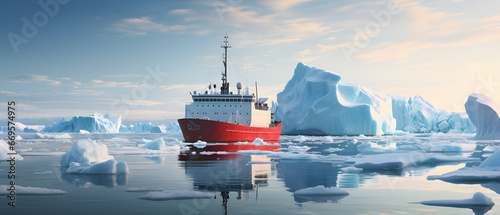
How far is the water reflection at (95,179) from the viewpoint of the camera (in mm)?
9859

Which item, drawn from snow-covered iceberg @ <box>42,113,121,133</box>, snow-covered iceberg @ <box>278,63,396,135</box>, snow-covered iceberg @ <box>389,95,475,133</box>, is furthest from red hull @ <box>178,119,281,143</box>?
snow-covered iceberg @ <box>389,95,475,133</box>

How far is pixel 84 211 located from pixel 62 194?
1.94m

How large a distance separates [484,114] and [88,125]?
59.9 metres

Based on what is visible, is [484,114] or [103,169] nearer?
[103,169]

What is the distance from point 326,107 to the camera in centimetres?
5684

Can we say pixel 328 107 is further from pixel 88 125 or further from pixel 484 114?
pixel 88 125

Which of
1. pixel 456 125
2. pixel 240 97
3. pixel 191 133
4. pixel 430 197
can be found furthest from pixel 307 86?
pixel 430 197

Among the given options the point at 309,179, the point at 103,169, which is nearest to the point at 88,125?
the point at 103,169

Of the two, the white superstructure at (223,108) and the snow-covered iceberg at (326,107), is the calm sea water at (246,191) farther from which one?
the snow-covered iceberg at (326,107)

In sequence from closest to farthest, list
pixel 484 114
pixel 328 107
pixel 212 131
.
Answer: pixel 212 131 → pixel 484 114 → pixel 328 107

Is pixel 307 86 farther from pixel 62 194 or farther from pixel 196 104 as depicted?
pixel 62 194

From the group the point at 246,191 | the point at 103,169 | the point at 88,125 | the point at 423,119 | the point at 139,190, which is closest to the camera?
the point at 246,191

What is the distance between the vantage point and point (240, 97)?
3678cm

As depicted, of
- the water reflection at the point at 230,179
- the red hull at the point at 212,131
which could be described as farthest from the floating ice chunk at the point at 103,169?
the red hull at the point at 212,131
